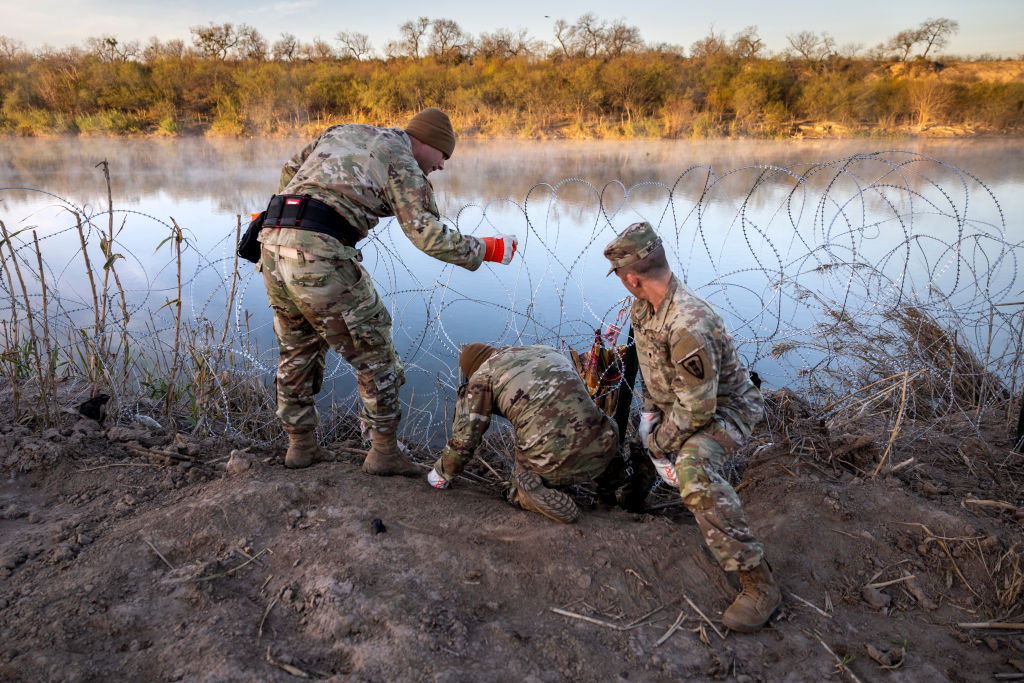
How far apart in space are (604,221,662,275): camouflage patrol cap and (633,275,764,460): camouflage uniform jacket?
18 cm

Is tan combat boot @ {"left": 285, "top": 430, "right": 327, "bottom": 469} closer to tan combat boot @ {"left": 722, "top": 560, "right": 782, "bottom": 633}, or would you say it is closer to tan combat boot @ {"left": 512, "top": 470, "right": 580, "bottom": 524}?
tan combat boot @ {"left": 512, "top": 470, "right": 580, "bottom": 524}

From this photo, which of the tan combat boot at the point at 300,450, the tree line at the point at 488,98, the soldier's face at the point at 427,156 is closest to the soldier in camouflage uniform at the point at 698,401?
the soldier's face at the point at 427,156

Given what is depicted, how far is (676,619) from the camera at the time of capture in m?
2.11

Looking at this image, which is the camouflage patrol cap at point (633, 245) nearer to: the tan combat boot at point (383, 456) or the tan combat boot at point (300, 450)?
the tan combat boot at point (383, 456)

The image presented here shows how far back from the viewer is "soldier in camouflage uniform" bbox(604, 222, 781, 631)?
2.10m

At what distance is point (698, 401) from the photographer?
224 cm

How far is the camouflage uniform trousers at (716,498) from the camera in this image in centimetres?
209

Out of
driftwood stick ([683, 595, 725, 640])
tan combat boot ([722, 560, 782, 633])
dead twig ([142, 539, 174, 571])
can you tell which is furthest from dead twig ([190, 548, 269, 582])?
tan combat boot ([722, 560, 782, 633])

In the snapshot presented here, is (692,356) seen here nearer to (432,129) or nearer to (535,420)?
(535,420)

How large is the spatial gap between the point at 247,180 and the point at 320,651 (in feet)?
41.8

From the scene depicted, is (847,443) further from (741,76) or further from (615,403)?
(741,76)

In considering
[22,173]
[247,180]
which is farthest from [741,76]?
[22,173]

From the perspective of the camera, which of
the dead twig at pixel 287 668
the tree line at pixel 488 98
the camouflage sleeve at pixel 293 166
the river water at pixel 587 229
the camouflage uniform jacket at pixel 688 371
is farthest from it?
the tree line at pixel 488 98

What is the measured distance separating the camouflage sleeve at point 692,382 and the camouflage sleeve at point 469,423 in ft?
3.08
